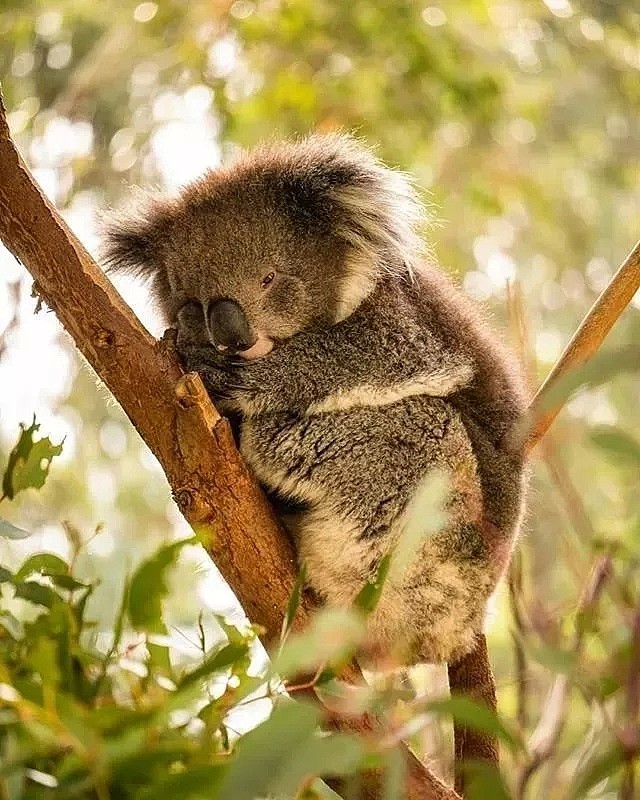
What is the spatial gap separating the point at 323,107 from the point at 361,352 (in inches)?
105

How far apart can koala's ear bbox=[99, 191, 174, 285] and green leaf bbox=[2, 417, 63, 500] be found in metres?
1.30

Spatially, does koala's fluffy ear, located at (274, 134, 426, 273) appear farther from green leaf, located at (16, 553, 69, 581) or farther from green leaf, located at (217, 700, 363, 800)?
green leaf, located at (217, 700, 363, 800)

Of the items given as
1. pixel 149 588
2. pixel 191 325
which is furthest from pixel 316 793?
pixel 191 325

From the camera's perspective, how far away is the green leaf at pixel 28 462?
163 centimetres

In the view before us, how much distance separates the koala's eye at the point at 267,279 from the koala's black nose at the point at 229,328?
0.11 m

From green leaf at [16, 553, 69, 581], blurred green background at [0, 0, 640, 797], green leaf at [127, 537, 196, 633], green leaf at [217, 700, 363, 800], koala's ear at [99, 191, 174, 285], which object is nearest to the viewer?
green leaf at [217, 700, 363, 800]

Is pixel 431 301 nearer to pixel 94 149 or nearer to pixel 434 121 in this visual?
pixel 434 121

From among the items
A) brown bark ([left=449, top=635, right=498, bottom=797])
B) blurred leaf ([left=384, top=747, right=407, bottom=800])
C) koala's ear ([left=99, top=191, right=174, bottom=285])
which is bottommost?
brown bark ([left=449, top=635, right=498, bottom=797])

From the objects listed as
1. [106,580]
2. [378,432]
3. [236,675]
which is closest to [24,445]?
[106,580]

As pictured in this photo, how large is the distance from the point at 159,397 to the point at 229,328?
59 cm

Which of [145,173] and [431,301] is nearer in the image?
[431,301]

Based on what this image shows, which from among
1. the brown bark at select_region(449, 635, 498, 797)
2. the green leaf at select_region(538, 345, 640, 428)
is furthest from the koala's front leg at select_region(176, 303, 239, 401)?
the green leaf at select_region(538, 345, 640, 428)

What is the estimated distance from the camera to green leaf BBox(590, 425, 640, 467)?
1.18m

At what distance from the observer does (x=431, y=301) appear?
2.96 meters
